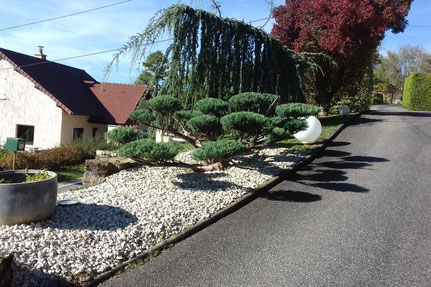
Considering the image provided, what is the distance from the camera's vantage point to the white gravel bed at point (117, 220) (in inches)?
132

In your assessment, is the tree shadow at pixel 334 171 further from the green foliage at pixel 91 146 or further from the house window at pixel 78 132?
the house window at pixel 78 132

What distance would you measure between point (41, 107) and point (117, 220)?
571 inches

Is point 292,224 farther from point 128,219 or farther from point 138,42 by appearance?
point 138,42

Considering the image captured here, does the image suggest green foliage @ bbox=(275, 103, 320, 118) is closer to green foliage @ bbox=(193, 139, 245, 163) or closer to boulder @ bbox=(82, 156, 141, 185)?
green foliage @ bbox=(193, 139, 245, 163)

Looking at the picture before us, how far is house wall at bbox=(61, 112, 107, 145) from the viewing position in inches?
650

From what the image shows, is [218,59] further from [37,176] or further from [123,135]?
[37,176]

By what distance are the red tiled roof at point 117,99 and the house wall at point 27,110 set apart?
115 inches

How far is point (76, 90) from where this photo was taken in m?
18.7

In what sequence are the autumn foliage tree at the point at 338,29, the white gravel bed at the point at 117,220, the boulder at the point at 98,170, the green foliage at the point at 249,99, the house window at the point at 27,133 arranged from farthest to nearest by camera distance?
the house window at the point at 27,133, the autumn foliage tree at the point at 338,29, the green foliage at the point at 249,99, the boulder at the point at 98,170, the white gravel bed at the point at 117,220

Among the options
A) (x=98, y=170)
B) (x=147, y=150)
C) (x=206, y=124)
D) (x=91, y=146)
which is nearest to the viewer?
(x=147, y=150)

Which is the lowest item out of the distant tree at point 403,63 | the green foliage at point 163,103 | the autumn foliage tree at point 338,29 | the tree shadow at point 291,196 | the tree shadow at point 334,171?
the tree shadow at point 291,196

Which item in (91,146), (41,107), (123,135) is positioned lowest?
(91,146)

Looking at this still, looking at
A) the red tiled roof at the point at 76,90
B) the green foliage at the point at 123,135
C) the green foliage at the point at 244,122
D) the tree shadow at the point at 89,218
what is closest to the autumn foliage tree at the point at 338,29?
the green foliage at the point at 244,122

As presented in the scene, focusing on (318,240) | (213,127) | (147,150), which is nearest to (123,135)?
(147,150)
